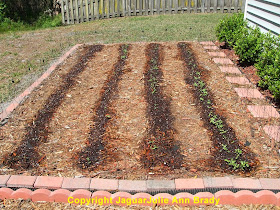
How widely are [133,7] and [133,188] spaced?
999 centimetres

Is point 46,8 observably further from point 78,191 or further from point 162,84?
point 78,191

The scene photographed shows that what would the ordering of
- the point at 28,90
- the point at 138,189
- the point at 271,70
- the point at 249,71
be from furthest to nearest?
the point at 249,71 < the point at 28,90 < the point at 271,70 < the point at 138,189

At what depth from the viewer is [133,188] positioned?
2.98 meters

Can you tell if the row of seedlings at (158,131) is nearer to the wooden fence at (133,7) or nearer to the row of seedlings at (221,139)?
the row of seedlings at (221,139)

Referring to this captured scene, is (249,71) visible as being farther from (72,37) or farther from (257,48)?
(72,37)

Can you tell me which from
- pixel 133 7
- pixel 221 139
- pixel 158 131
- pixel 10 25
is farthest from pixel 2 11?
pixel 221 139

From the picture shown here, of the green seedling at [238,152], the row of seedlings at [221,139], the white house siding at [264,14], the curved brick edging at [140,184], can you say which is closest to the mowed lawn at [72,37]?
the white house siding at [264,14]

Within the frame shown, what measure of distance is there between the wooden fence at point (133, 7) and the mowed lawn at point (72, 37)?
554mm

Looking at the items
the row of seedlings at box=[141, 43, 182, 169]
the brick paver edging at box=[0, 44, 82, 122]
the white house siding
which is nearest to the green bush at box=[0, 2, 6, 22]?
the brick paver edging at box=[0, 44, 82, 122]

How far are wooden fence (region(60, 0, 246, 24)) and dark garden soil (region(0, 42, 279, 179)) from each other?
607cm

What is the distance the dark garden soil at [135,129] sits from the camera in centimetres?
328

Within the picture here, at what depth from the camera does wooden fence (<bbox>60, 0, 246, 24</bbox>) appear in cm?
1137

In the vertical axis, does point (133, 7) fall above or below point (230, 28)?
above

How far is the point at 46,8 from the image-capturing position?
1215 centimetres
